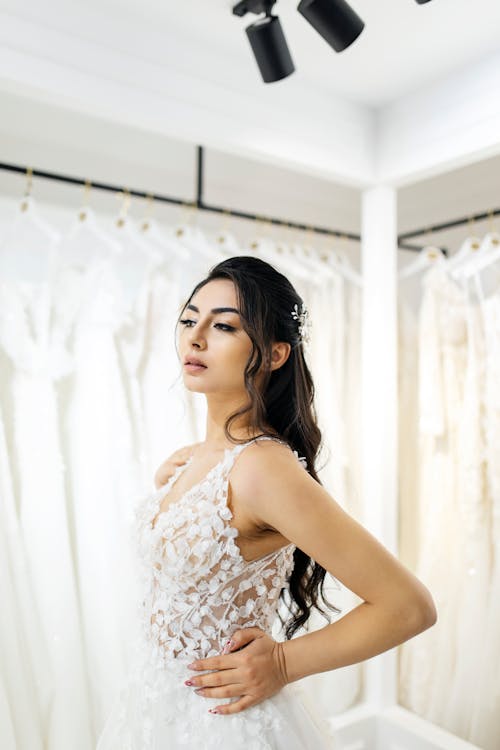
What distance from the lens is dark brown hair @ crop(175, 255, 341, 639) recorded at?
1441 mm

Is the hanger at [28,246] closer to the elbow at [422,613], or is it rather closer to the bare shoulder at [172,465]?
the bare shoulder at [172,465]

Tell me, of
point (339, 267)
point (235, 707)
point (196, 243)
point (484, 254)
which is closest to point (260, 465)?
point (235, 707)

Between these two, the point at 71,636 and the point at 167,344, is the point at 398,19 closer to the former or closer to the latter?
the point at 167,344

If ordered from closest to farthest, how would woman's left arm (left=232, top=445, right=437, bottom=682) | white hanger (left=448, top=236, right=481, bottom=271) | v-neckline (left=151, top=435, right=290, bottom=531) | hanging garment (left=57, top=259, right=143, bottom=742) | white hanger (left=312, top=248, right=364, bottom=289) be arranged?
woman's left arm (left=232, top=445, right=437, bottom=682) → v-neckline (left=151, top=435, right=290, bottom=531) → hanging garment (left=57, top=259, right=143, bottom=742) → white hanger (left=448, top=236, right=481, bottom=271) → white hanger (left=312, top=248, right=364, bottom=289)

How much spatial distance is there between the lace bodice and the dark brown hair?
0.11 metres

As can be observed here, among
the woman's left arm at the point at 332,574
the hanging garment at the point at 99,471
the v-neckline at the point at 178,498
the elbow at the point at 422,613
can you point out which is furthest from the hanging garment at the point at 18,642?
the elbow at the point at 422,613

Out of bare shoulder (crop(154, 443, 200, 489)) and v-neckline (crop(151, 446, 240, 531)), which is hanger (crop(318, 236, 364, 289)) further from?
v-neckline (crop(151, 446, 240, 531))

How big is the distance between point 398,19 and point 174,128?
0.72 meters

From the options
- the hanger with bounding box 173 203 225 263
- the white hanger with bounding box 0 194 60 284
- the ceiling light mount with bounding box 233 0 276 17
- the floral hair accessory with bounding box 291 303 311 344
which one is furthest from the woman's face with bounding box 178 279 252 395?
the hanger with bounding box 173 203 225 263

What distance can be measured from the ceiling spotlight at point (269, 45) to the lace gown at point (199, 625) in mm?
948

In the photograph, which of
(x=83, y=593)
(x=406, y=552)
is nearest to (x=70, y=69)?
(x=83, y=593)

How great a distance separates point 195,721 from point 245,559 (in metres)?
0.32

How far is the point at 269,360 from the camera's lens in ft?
4.75

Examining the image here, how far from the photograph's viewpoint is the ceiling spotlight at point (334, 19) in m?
1.46
